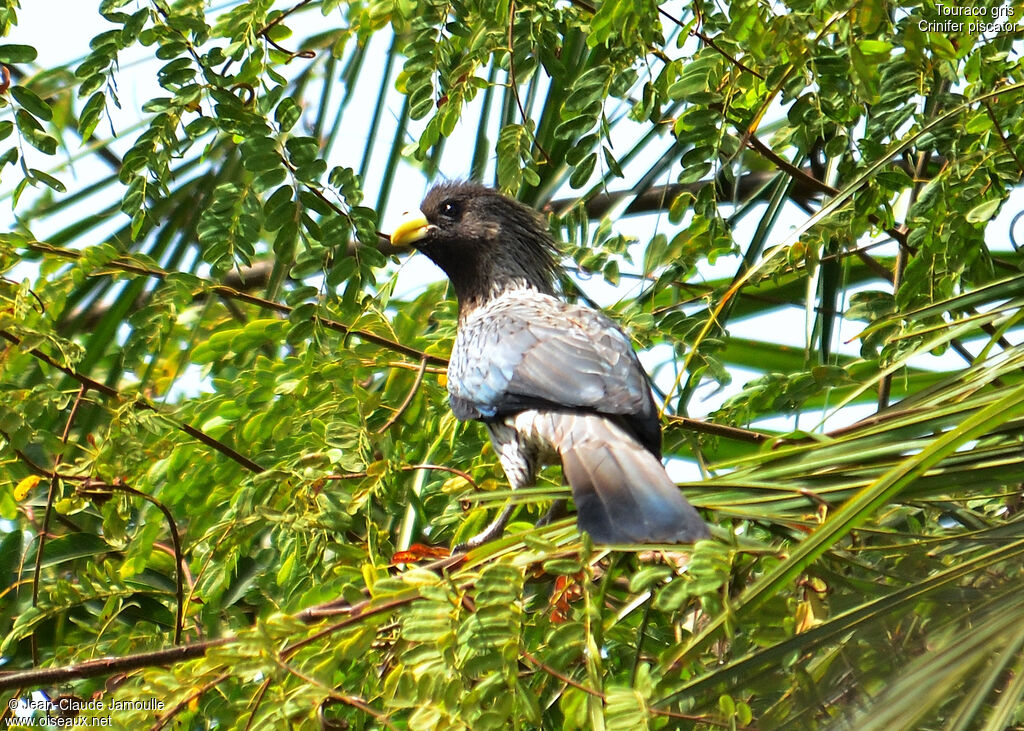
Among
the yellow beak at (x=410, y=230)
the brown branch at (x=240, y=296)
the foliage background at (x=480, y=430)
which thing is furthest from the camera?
the yellow beak at (x=410, y=230)

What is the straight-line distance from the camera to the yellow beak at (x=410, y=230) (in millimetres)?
4730

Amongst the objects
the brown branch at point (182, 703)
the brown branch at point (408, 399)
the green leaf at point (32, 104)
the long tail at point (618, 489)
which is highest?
the green leaf at point (32, 104)

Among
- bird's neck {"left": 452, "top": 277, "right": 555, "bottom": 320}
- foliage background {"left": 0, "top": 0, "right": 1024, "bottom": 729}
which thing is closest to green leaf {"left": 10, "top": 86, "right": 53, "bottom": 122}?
foliage background {"left": 0, "top": 0, "right": 1024, "bottom": 729}

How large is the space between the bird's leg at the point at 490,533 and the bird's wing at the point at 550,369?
1.08 feet

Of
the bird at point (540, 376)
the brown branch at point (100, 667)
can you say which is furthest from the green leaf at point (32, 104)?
the brown branch at point (100, 667)

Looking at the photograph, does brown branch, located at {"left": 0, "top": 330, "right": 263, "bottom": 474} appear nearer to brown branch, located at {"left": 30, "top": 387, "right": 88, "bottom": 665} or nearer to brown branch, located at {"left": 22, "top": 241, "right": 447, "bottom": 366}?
brown branch, located at {"left": 30, "top": 387, "right": 88, "bottom": 665}

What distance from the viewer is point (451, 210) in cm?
495

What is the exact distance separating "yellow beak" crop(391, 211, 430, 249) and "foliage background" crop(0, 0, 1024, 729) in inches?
11.6

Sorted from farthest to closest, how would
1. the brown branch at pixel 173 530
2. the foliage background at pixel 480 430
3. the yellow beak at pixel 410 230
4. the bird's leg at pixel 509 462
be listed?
the yellow beak at pixel 410 230 → the bird's leg at pixel 509 462 → the brown branch at pixel 173 530 → the foliage background at pixel 480 430

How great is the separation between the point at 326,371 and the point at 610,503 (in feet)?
3.89

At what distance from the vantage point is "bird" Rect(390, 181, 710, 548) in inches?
106

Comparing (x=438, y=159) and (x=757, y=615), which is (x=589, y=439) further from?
(x=438, y=159)

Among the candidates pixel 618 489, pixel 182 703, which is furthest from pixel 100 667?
pixel 618 489

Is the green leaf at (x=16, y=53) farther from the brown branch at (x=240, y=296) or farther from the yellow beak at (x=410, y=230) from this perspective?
the yellow beak at (x=410, y=230)
